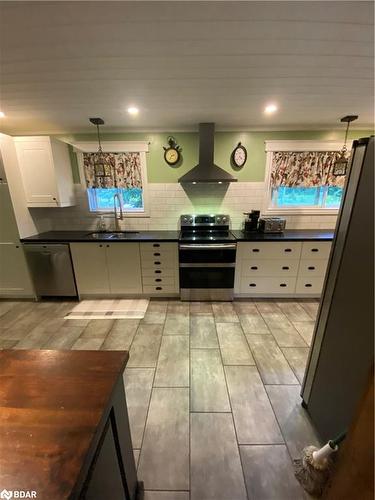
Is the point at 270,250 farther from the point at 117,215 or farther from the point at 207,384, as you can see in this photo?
the point at 117,215

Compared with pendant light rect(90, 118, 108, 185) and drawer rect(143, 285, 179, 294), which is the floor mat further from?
pendant light rect(90, 118, 108, 185)

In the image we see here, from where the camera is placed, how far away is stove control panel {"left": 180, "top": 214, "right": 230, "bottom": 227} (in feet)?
11.1

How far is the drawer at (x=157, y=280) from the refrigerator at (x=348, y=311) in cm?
201

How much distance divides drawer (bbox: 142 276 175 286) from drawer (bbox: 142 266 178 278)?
0.03 m

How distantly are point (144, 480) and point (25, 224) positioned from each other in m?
3.23

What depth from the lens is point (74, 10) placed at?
1.07 metres

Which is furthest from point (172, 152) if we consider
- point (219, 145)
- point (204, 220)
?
point (204, 220)

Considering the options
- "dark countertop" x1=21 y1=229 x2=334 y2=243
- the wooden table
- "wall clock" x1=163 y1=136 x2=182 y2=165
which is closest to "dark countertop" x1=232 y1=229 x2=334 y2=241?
"dark countertop" x1=21 y1=229 x2=334 y2=243

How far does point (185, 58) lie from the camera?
1455 mm

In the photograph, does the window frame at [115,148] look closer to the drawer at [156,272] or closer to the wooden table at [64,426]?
the drawer at [156,272]

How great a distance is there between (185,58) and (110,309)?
112 inches

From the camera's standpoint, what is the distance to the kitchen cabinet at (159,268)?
303cm

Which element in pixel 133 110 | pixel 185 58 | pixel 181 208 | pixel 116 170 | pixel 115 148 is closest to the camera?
pixel 185 58

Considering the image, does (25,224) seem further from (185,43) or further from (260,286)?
(260,286)
